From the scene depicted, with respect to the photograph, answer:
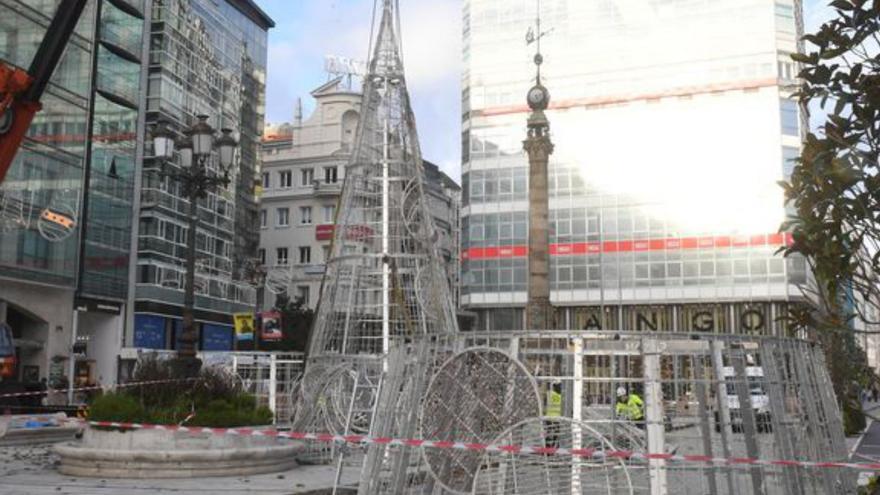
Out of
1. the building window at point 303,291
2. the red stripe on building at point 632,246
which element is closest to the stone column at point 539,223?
the red stripe on building at point 632,246

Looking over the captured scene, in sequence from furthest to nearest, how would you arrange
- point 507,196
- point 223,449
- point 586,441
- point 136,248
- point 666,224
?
point 507,196
point 666,224
point 136,248
point 223,449
point 586,441

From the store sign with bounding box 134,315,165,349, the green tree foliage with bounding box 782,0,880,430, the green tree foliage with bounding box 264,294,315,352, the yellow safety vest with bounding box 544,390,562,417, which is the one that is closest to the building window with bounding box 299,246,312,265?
the green tree foliage with bounding box 264,294,315,352

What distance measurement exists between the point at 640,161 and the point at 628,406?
44.0m

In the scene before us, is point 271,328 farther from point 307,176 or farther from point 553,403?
point 307,176

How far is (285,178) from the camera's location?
217 ft

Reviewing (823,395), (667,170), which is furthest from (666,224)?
(823,395)

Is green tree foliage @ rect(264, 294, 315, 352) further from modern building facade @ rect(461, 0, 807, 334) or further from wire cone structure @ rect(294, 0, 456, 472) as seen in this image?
wire cone structure @ rect(294, 0, 456, 472)

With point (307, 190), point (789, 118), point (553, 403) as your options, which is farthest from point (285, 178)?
point (553, 403)

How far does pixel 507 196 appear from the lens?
53812 mm

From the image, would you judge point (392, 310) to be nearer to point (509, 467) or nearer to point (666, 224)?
point (509, 467)

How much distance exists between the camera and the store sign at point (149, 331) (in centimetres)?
4172

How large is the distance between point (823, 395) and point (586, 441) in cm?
265

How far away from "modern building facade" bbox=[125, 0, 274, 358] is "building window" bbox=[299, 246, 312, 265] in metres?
7.64

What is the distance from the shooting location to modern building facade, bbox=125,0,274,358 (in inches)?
1692
